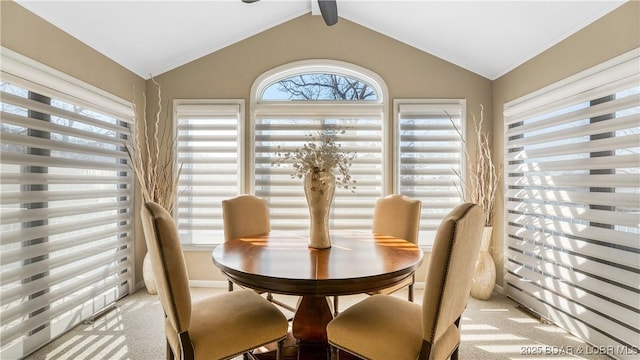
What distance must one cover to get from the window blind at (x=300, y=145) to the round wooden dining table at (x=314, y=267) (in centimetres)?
111

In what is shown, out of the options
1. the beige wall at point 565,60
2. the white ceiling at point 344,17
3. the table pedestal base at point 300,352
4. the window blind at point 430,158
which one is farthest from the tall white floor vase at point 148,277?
the beige wall at point 565,60

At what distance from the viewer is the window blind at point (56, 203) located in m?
2.02

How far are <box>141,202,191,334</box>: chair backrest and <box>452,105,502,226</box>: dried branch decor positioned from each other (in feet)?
9.32

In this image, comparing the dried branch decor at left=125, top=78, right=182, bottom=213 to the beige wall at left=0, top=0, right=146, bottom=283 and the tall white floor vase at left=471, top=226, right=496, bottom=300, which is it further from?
the tall white floor vase at left=471, top=226, right=496, bottom=300

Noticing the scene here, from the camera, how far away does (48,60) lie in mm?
2275

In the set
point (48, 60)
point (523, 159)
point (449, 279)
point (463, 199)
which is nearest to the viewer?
point (449, 279)

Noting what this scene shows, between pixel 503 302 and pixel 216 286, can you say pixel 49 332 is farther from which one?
pixel 503 302

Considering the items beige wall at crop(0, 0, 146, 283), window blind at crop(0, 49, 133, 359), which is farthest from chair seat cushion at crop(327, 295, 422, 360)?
beige wall at crop(0, 0, 146, 283)

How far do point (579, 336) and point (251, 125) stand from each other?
3.40m

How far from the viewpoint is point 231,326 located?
146 centimetres

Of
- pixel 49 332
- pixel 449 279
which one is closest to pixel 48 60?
pixel 49 332

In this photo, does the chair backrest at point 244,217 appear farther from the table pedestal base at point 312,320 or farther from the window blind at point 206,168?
the window blind at point 206,168

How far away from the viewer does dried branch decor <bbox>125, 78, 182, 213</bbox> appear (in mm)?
3135

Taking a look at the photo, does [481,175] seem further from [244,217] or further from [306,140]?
[244,217]
